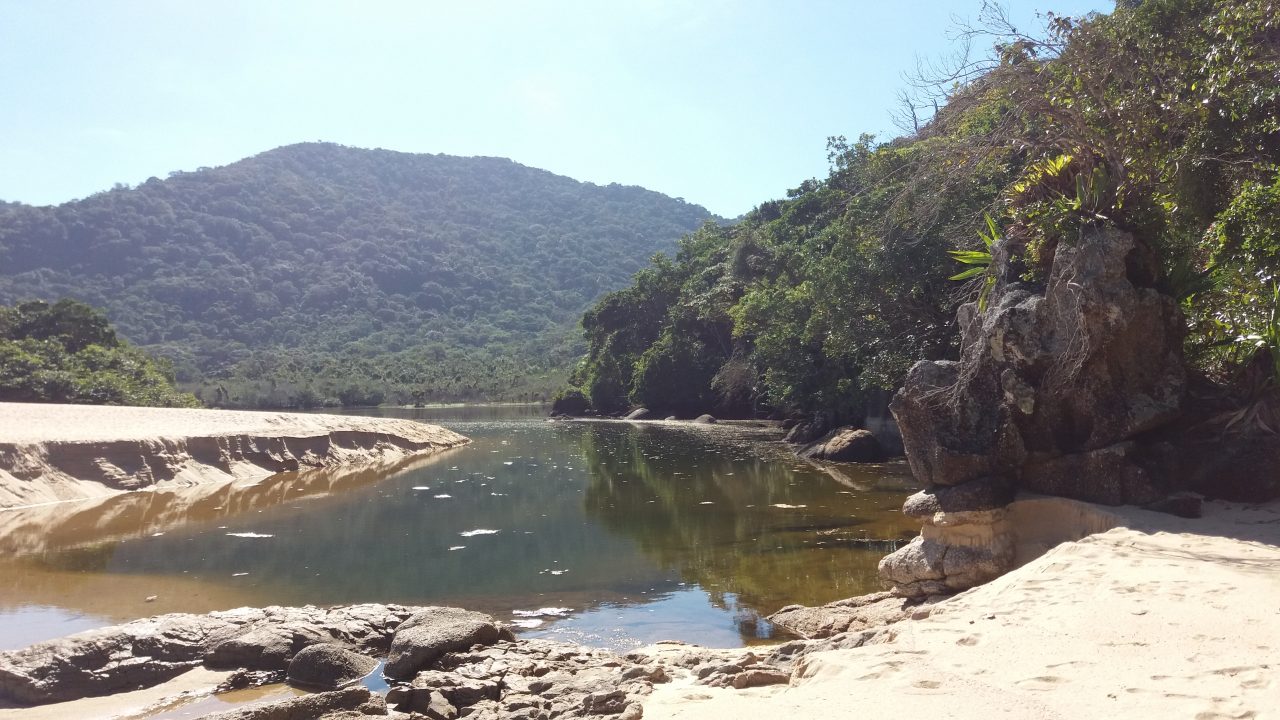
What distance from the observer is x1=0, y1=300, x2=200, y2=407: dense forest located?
97.5 ft

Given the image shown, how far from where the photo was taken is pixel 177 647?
768 cm

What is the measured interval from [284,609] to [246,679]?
4.62 feet

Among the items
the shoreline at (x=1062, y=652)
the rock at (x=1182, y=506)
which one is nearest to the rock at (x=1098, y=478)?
the rock at (x=1182, y=506)

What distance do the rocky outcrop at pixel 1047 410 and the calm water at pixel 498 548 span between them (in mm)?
1710

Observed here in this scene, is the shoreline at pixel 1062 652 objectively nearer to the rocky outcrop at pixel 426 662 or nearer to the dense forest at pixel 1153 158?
the rocky outcrop at pixel 426 662

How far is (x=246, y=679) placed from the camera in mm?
7289

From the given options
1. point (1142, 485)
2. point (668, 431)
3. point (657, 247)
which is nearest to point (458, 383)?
point (668, 431)

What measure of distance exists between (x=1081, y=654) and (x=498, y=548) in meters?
9.74

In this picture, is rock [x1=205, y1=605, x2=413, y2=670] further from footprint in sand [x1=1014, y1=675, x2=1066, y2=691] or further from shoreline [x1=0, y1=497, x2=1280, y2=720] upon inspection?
footprint in sand [x1=1014, y1=675, x2=1066, y2=691]

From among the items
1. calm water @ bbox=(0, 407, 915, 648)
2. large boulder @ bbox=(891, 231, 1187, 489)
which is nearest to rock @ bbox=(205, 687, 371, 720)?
calm water @ bbox=(0, 407, 915, 648)

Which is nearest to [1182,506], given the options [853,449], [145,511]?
[853,449]

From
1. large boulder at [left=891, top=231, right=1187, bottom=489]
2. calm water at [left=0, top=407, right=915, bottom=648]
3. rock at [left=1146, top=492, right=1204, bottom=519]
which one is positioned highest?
large boulder at [left=891, top=231, right=1187, bottom=489]

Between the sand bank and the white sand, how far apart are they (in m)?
19.0

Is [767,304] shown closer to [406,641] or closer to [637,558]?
[637,558]
